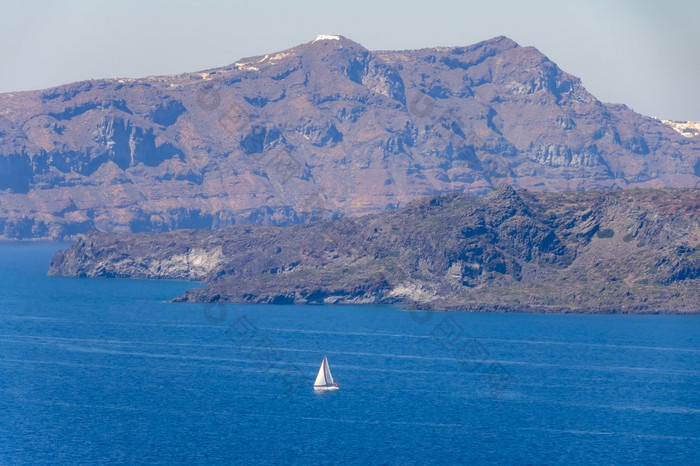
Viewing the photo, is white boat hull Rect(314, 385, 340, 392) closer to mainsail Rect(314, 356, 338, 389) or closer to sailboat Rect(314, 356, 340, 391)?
sailboat Rect(314, 356, 340, 391)

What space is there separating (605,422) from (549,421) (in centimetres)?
725

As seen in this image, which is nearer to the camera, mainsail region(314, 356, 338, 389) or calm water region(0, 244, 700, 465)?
calm water region(0, 244, 700, 465)

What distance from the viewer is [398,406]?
538 feet

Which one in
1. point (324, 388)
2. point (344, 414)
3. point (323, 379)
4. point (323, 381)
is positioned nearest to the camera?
point (344, 414)

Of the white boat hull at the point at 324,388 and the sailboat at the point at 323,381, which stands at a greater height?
the sailboat at the point at 323,381

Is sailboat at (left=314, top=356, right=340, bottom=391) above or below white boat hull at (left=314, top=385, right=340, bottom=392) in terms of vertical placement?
above

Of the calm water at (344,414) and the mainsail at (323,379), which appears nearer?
the calm water at (344,414)

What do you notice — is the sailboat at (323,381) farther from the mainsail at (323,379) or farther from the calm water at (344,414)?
the calm water at (344,414)

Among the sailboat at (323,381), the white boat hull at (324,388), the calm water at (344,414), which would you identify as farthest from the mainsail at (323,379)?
the calm water at (344,414)

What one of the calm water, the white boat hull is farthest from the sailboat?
the calm water

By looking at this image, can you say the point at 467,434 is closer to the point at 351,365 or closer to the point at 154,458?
the point at 154,458

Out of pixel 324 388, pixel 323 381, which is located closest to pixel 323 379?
pixel 323 381

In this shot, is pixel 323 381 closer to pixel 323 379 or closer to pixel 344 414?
pixel 323 379

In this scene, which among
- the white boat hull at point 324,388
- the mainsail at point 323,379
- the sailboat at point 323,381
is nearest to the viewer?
the white boat hull at point 324,388
